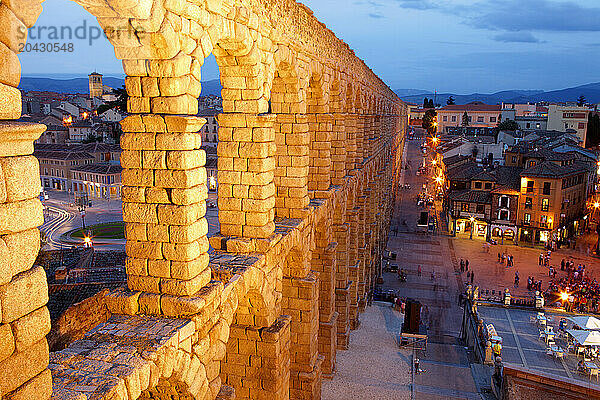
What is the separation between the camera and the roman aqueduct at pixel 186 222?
14.6 feet

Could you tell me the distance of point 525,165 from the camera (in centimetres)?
4947

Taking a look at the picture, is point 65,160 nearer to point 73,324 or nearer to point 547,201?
point 73,324

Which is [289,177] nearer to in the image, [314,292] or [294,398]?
[314,292]

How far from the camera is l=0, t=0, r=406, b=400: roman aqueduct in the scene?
4.45 meters

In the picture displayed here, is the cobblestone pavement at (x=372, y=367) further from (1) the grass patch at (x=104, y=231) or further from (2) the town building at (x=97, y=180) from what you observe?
(2) the town building at (x=97, y=180)

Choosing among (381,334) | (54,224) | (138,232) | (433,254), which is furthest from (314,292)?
(54,224)

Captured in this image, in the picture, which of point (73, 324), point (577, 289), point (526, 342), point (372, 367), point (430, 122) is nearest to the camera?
point (73, 324)

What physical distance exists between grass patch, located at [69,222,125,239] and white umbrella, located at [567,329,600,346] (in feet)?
129

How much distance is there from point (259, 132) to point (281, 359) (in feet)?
19.2

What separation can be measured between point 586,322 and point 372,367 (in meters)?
11.4

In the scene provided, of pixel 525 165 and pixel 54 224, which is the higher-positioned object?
pixel 525 165

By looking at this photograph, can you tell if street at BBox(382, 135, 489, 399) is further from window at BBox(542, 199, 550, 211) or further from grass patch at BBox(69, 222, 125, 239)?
grass patch at BBox(69, 222, 125, 239)

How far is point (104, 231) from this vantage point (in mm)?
49938

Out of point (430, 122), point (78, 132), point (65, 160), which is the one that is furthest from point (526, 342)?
point (430, 122)
